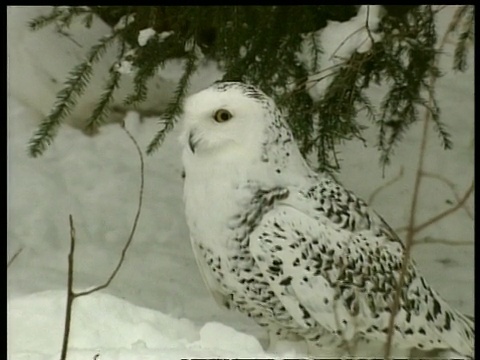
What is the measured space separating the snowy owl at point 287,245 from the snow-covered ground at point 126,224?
36 mm

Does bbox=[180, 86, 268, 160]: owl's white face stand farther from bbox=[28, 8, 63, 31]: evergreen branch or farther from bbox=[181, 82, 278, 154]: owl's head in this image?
bbox=[28, 8, 63, 31]: evergreen branch

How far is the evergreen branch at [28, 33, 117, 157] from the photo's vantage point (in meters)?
0.93

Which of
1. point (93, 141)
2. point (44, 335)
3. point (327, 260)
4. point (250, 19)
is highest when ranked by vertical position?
point (250, 19)

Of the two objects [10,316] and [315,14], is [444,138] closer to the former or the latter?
[315,14]

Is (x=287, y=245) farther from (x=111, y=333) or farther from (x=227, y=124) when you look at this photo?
(x=111, y=333)

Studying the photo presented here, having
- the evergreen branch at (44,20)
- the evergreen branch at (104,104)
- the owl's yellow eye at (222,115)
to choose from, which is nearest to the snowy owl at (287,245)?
the owl's yellow eye at (222,115)

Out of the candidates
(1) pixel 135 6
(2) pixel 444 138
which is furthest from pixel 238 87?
(2) pixel 444 138

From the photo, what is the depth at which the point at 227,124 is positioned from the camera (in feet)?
2.83

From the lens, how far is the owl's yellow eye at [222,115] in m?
0.86

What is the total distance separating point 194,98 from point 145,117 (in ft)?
0.29

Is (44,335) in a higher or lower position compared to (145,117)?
lower

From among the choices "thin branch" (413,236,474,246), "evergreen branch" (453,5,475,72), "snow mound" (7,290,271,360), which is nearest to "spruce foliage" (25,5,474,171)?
"evergreen branch" (453,5,475,72)

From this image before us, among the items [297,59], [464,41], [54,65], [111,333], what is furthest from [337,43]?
[111,333]

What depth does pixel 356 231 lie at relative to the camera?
34.9 inches
